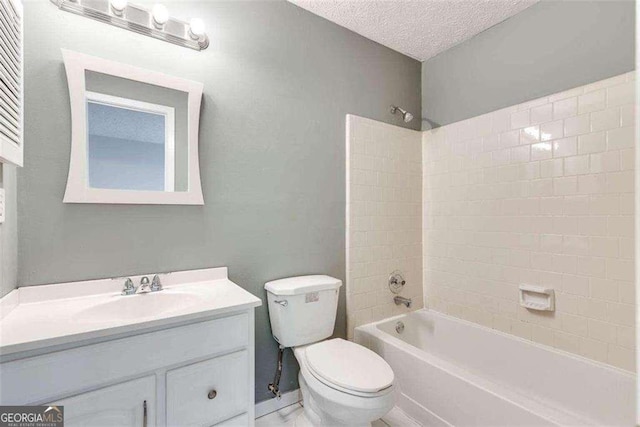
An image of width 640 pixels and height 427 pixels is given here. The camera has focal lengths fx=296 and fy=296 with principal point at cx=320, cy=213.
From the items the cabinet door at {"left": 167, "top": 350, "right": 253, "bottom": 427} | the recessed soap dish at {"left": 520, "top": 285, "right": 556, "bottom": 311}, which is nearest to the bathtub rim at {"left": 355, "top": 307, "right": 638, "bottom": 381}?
the recessed soap dish at {"left": 520, "top": 285, "right": 556, "bottom": 311}

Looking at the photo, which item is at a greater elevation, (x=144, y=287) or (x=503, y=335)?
(x=144, y=287)

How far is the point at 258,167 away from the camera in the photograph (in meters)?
1.71

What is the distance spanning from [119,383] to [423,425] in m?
1.53

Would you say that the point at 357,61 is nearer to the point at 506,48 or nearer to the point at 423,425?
the point at 506,48

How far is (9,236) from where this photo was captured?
1.09 meters

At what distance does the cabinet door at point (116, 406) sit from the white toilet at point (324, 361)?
2.26 ft

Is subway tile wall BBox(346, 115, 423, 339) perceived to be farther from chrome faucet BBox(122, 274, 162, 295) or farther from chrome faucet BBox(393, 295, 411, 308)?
chrome faucet BBox(122, 274, 162, 295)

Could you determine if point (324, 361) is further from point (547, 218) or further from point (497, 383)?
point (547, 218)

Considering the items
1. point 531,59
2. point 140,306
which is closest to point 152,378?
point 140,306

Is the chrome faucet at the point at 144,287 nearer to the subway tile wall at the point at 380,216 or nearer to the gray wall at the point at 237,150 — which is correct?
the gray wall at the point at 237,150

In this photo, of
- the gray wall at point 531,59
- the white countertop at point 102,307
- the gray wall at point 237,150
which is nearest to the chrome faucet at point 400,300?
the gray wall at point 237,150

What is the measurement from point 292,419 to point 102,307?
1189 mm

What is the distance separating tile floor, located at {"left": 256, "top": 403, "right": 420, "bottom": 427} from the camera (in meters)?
1.66

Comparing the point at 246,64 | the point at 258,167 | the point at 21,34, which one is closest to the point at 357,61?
the point at 246,64
